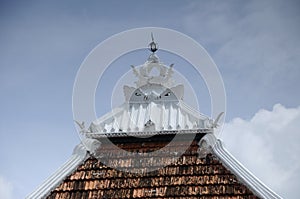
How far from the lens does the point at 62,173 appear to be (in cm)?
976

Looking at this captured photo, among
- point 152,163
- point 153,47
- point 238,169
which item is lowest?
point 238,169

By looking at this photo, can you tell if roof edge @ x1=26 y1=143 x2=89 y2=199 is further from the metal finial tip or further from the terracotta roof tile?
the metal finial tip

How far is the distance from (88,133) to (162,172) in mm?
2503

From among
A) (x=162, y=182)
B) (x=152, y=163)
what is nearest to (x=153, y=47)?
(x=152, y=163)

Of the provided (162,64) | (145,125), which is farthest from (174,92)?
(145,125)

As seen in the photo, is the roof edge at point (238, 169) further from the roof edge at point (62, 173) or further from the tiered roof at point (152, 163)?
the roof edge at point (62, 173)

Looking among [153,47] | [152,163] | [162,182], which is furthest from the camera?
[153,47]

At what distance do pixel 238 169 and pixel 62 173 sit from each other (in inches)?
157

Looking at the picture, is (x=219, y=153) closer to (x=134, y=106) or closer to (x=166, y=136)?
(x=166, y=136)

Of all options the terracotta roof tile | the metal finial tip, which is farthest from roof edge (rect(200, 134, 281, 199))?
the metal finial tip

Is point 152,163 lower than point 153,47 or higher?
lower

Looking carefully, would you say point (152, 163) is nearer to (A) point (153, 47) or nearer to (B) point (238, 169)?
(B) point (238, 169)

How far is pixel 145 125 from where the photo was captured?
36.8 ft

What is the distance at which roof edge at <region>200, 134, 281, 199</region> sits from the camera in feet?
28.0
